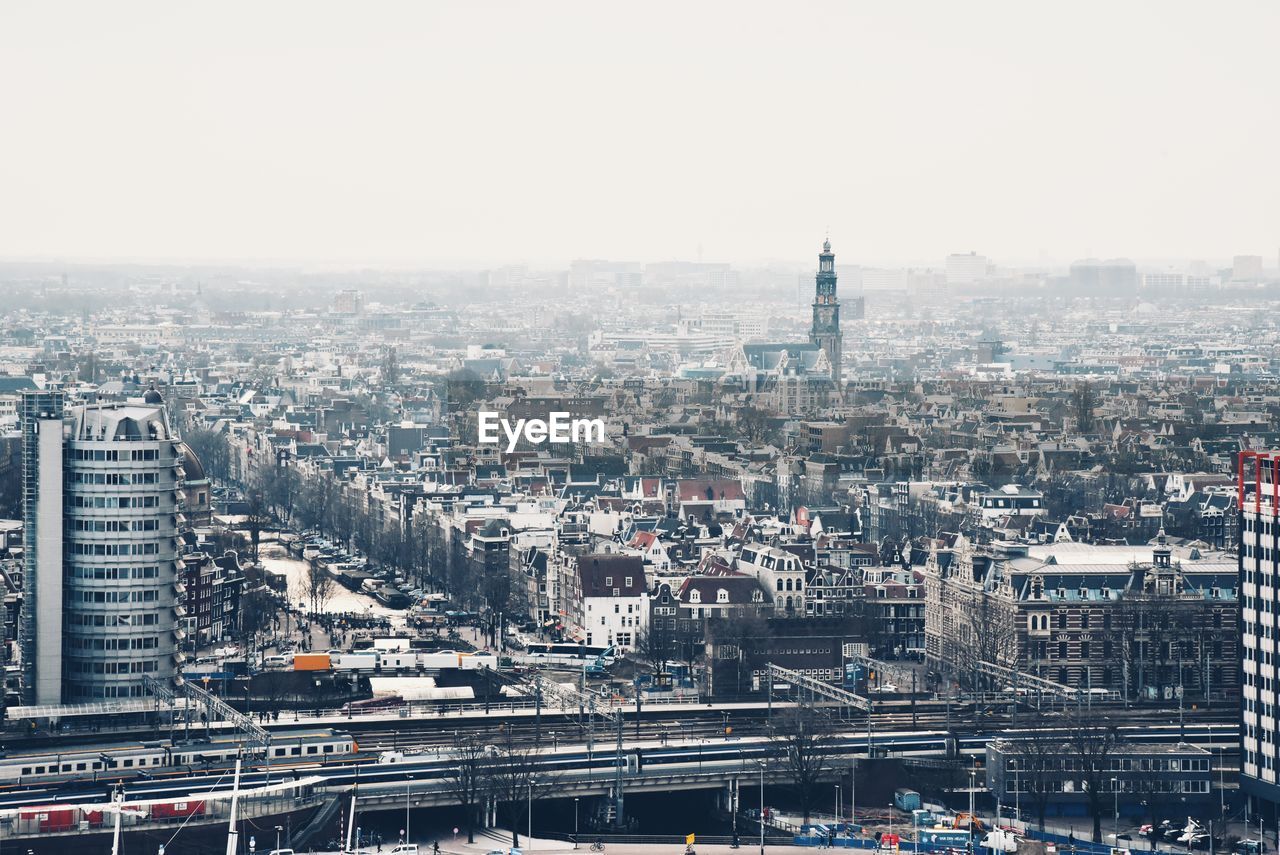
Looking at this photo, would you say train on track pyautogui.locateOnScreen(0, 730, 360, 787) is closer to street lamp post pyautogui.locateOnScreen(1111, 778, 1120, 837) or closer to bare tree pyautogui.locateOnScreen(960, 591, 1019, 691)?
street lamp post pyautogui.locateOnScreen(1111, 778, 1120, 837)

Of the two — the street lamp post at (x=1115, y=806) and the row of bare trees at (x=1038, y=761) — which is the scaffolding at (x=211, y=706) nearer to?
the row of bare trees at (x=1038, y=761)

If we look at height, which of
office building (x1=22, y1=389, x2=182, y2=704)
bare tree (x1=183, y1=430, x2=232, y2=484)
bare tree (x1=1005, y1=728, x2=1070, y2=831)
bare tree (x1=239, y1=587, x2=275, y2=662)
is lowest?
bare tree (x1=183, y1=430, x2=232, y2=484)

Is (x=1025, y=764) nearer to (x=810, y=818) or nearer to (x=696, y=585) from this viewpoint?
(x=810, y=818)

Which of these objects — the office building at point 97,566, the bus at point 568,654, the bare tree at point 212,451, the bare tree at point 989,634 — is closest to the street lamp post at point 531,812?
the office building at point 97,566

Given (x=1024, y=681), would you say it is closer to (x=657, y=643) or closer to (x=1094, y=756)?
(x=657, y=643)

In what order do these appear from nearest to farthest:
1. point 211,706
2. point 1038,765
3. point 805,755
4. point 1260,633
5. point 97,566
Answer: point 1260,633
point 1038,765
point 805,755
point 211,706
point 97,566

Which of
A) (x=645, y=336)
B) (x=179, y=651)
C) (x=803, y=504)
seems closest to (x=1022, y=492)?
(x=803, y=504)

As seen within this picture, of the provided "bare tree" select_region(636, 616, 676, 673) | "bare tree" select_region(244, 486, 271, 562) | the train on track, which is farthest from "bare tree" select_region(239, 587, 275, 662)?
the train on track

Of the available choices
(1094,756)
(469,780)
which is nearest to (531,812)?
(469,780)
